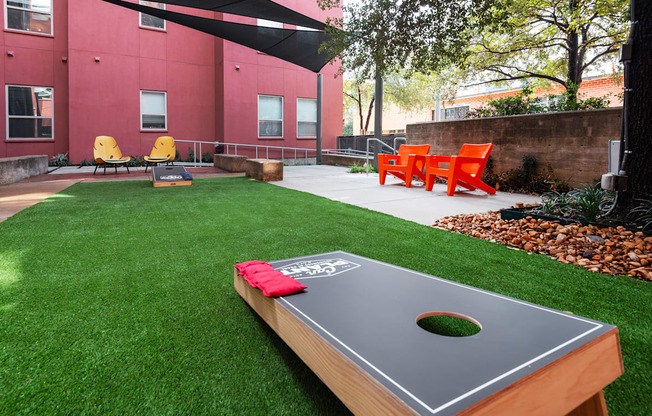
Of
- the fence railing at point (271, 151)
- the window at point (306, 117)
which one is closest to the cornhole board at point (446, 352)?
the fence railing at point (271, 151)

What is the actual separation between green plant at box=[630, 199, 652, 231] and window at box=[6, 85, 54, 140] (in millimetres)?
13991

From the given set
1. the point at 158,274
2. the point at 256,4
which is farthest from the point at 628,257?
the point at 256,4

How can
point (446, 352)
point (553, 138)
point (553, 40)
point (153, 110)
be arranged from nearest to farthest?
point (446, 352) → point (553, 138) → point (553, 40) → point (153, 110)

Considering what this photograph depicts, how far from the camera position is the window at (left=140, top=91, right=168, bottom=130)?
12452mm

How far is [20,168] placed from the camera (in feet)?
25.5

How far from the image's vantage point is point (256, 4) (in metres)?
6.36

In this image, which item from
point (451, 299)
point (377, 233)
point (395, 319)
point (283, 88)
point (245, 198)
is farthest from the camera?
point (283, 88)

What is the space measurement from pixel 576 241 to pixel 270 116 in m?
12.0

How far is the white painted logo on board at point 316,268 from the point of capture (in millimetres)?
1818

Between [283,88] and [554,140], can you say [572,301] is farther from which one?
[283,88]

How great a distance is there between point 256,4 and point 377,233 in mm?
4828

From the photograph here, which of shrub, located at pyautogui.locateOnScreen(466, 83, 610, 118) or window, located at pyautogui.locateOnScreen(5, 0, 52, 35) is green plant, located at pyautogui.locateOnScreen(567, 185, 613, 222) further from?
window, located at pyautogui.locateOnScreen(5, 0, 52, 35)

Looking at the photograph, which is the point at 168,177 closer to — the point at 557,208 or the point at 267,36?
the point at 267,36

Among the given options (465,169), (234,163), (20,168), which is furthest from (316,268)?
(20,168)
